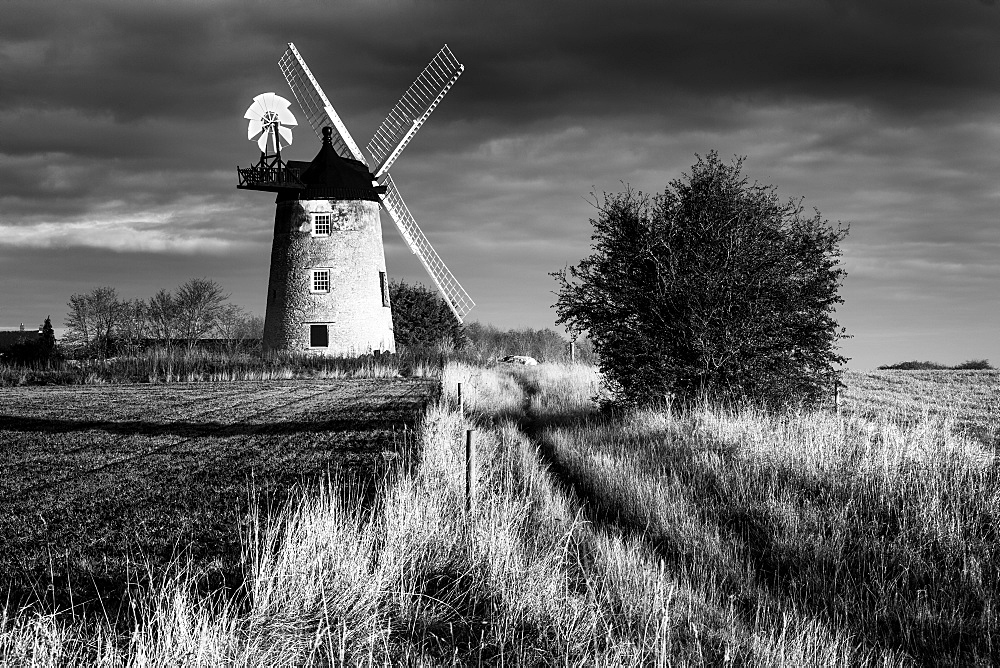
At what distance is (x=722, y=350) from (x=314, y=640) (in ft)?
37.2

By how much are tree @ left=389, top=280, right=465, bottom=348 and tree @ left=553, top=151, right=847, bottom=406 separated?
34744mm

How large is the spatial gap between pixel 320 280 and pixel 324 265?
26.1 inches

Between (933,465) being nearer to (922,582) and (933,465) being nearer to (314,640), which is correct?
(922,582)

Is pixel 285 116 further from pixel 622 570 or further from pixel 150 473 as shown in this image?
pixel 622 570

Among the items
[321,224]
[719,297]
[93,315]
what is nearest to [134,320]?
[93,315]

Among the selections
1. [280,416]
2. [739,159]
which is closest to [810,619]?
[739,159]

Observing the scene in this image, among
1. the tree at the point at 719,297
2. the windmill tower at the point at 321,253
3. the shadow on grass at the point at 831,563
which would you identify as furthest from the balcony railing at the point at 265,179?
the shadow on grass at the point at 831,563

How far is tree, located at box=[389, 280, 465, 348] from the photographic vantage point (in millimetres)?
50406

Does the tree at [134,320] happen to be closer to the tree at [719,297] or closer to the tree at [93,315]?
the tree at [93,315]

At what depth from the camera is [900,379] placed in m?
32.5

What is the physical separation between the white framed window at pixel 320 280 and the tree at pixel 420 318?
14797mm

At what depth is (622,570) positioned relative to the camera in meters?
6.46

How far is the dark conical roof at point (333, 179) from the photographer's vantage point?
3509cm

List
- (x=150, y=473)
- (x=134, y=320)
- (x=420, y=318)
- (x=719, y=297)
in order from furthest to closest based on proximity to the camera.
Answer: (x=134, y=320), (x=420, y=318), (x=719, y=297), (x=150, y=473)
